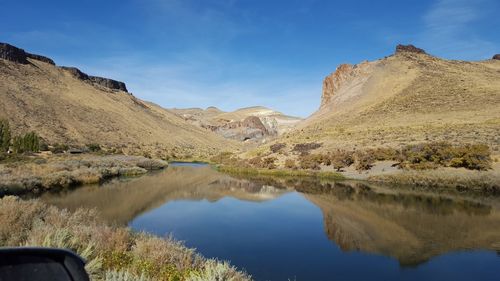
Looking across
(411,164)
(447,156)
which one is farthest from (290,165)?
(447,156)

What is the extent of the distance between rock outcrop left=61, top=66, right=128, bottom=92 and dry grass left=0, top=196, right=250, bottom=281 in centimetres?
11368

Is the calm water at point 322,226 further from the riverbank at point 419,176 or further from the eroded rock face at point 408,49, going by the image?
the eroded rock face at point 408,49

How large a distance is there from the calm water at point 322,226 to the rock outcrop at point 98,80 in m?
95.7

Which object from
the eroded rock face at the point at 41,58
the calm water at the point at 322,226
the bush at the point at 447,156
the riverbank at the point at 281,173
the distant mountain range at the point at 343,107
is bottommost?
the calm water at the point at 322,226

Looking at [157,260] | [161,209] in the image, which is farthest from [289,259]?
[161,209]

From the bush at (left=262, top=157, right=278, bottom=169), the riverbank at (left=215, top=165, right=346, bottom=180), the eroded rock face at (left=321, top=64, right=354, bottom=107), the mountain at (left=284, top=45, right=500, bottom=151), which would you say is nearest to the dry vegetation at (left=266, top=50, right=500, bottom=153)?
the mountain at (left=284, top=45, right=500, bottom=151)

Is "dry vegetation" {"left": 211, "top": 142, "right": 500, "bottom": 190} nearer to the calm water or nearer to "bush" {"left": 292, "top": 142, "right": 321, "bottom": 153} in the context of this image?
"bush" {"left": 292, "top": 142, "right": 321, "bottom": 153}

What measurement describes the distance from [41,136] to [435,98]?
68.3 meters

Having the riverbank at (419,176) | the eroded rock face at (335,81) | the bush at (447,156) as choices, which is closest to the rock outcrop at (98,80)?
the eroded rock face at (335,81)

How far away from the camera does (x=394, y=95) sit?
70688mm

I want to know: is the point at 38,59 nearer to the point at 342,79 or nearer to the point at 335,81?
the point at 335,81

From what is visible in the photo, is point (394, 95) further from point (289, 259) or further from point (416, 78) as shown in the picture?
point (289, 259)

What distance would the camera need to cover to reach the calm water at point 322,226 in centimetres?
1208

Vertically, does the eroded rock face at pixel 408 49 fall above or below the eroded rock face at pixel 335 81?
above
